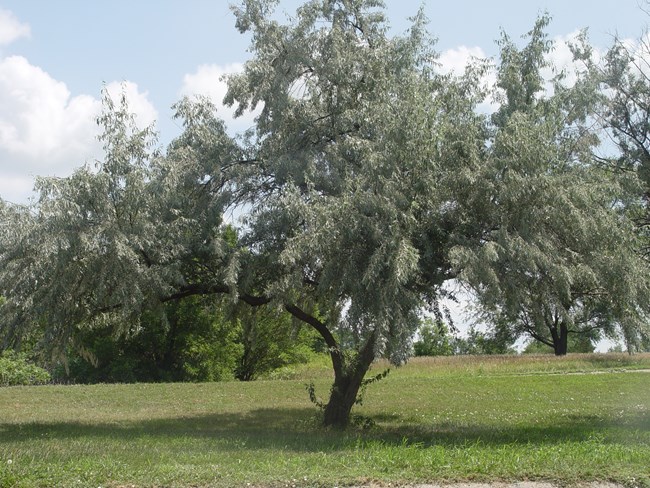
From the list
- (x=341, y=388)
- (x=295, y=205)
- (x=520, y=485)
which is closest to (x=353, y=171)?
(x=295, y=205)

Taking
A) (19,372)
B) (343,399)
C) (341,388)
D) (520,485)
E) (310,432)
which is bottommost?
(520,485)

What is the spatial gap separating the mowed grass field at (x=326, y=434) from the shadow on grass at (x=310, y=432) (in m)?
0.03

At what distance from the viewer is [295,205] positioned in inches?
469

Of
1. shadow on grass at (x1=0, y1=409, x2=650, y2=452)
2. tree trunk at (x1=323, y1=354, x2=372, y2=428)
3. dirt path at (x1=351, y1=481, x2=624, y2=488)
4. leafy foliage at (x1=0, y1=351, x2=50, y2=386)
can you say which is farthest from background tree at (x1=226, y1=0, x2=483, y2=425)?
leafy foliage at (x1=0, y1=351, x2=50, y2=386)

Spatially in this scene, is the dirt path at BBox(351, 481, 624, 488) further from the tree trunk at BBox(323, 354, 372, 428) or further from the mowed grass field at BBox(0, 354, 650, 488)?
the tree trunk at BBox(323, 354, 372, 428)

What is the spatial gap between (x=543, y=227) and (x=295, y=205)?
13.1 ft

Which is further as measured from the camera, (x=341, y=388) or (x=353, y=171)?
(x=341, y=388)

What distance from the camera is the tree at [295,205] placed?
450 inches

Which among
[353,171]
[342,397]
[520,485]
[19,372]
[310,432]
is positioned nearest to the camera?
[520,485]

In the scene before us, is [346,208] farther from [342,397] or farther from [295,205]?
[342,397]

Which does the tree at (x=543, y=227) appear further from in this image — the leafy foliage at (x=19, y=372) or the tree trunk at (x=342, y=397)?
the leafy foliage at (x=19, y=372)

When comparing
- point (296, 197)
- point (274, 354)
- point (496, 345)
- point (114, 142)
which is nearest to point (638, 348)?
point (296, 197)

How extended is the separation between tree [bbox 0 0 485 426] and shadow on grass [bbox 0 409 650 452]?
1402 millimetres

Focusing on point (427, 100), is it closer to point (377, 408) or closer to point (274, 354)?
point (377, 408)
